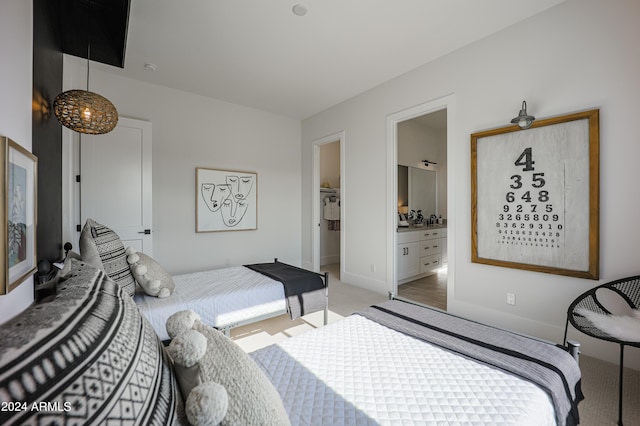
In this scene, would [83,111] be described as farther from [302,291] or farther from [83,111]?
[302,291]

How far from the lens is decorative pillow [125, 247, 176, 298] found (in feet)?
6.36

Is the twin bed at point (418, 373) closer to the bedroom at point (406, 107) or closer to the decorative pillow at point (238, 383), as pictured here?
the decorative pillow at point (238, 383)

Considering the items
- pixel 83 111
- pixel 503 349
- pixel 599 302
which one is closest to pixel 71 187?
pixel 83 111

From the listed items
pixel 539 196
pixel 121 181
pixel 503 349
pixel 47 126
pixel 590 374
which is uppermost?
pixel 47 126

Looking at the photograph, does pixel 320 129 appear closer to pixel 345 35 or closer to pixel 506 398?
pixel 345 35

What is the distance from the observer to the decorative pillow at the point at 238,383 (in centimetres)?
65

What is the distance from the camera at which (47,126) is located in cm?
211

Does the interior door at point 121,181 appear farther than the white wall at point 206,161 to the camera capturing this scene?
No

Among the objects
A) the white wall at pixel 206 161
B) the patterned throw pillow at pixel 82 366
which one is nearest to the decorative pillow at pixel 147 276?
the patterned throw pillow at pixel 82 366

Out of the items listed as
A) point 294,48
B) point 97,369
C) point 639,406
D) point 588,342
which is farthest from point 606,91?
point 97,369

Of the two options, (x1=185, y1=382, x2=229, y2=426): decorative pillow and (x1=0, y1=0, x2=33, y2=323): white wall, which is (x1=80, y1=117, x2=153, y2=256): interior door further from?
(x1=185, y1=382, x2=229, y2=426): decorative pillow

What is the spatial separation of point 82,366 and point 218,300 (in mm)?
1807

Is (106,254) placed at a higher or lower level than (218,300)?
higher

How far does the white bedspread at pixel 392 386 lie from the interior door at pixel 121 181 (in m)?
3.07
